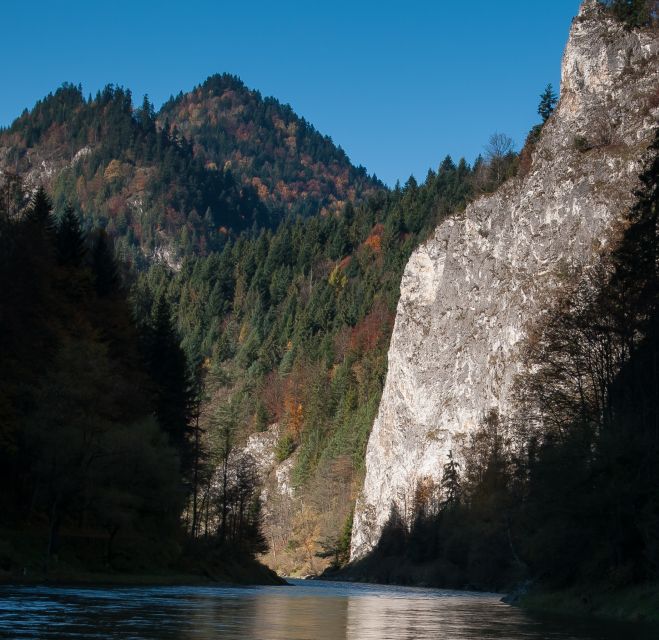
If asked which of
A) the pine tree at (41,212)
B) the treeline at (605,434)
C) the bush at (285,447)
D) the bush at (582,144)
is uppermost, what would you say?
the bush at (582,144)

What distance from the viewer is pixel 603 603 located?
41.8 metres

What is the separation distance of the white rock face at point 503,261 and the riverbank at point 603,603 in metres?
56.6

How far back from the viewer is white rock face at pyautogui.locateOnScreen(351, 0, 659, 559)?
345 feet

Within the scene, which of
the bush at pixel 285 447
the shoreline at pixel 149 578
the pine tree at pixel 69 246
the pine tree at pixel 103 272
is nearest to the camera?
the shoreline at pixel 149 578

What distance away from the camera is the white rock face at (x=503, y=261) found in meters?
105

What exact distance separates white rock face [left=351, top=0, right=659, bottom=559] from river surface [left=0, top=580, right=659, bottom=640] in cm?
6581

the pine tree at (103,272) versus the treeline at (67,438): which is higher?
the pine tree at (103,272)

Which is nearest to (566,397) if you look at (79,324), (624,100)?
(79,324)

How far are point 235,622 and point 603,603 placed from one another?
17.7 metres

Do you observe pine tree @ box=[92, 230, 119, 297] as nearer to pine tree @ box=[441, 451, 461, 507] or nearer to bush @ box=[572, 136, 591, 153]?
pine tree @ box=[441, 451, 461, 507]

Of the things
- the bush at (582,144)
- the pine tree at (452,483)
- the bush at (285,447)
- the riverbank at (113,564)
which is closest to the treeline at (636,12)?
the bush at (582,144)

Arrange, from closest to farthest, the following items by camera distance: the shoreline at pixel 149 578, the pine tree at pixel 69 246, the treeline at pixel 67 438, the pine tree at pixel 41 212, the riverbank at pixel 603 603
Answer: the riverbank at pixel 603 603
the shoreline at pixel 149 578
the treeline at pixel 67 438
the pine tree at pixel 41 212
the pine tree at pixel 69 246

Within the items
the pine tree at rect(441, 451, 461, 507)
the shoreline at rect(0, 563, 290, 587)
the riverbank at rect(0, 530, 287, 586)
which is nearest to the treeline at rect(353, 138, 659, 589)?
the shoreline at rect(0, 563, 290, 587)

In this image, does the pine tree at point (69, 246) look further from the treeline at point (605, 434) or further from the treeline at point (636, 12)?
the treeline at point (636, 12)
